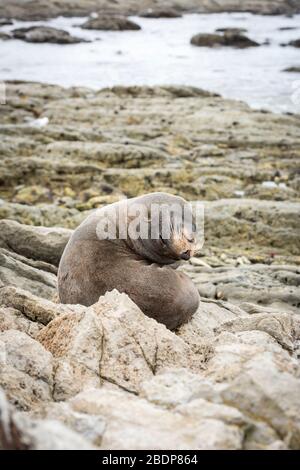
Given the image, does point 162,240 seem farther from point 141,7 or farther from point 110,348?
point 141,7

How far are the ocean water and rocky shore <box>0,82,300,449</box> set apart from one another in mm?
2928

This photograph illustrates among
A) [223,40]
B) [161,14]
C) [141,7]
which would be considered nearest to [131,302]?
[223,40]

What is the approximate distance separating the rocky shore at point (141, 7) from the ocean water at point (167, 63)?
196 inches

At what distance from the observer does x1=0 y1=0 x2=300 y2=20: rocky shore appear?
4459cm

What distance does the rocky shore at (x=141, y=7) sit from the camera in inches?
1756

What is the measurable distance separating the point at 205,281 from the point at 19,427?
6124 millimetres

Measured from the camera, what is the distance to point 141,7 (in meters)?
→ 47.4

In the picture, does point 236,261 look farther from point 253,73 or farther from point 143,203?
point 253,73

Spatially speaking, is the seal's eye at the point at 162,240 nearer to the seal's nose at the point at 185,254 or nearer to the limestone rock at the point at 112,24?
the seal's nose at the point at 185,254

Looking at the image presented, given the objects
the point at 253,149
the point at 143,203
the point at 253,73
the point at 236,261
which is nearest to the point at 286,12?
the point at 253,73

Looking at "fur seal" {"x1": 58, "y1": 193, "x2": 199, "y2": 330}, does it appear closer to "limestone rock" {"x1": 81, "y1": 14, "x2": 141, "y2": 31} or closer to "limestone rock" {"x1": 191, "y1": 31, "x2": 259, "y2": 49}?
"limestone rock" {"x1": 191, "y1": 31, "x2": 259, "y2": 49}

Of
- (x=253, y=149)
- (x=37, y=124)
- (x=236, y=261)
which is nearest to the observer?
(x=236, y=261)

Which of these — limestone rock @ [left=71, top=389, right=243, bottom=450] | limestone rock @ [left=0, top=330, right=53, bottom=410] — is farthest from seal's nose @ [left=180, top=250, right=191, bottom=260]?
limestone rock @ [left=71, top=389, right=243, bottom=450]

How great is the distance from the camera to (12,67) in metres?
26.2
